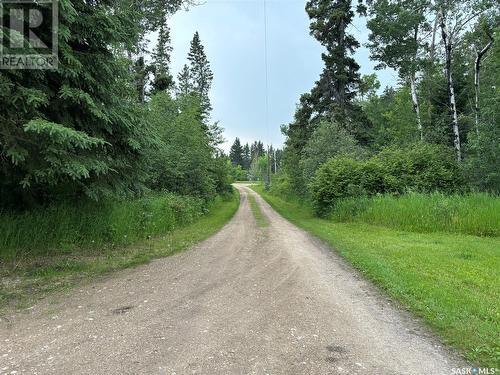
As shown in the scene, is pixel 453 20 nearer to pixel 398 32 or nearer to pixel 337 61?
pixel 398 32

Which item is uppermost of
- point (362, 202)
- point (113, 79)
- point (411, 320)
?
point (113, 79)

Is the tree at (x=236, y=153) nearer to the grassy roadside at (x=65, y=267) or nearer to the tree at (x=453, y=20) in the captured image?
the tree at (x=453, y=20)

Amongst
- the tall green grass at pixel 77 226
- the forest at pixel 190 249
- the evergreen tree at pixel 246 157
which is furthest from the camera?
the evergreen tree at pixel 246 157

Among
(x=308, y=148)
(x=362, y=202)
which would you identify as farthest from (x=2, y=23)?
(x=308, y=148)

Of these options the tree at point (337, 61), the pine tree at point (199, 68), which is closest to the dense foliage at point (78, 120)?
the tree at point (337, 61)

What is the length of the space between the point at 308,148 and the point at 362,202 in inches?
317

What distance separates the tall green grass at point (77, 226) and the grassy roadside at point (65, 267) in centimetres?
32

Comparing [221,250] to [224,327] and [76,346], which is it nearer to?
[224,327]

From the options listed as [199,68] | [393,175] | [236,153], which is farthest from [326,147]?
[236,153]

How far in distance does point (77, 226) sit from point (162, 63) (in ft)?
78.9

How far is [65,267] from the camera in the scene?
278 inches

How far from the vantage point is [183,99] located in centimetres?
2203

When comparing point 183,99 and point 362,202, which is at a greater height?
point 183,99

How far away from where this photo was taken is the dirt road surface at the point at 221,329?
3.31 m
